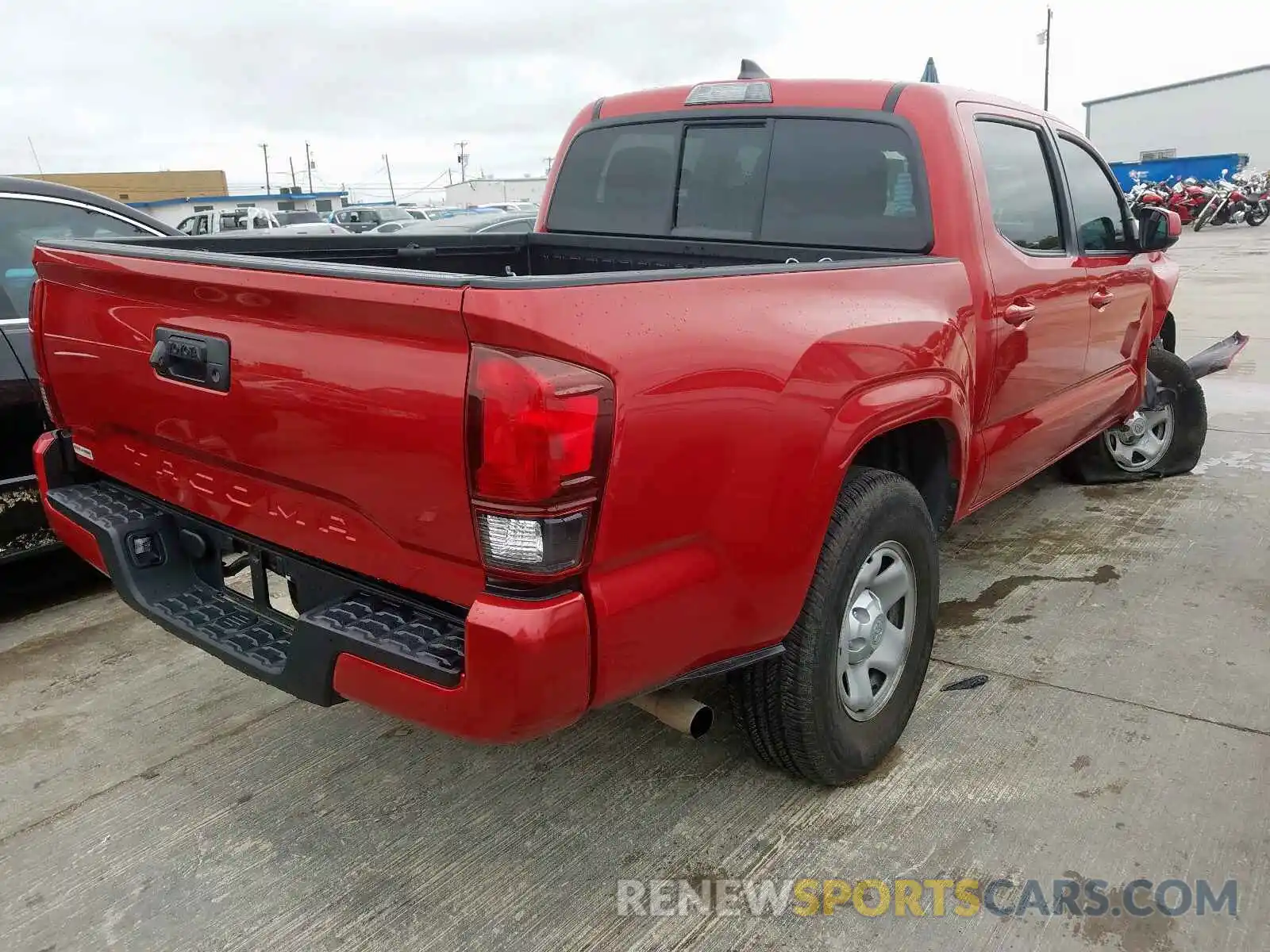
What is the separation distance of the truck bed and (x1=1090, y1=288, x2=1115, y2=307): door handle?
124 centimetres

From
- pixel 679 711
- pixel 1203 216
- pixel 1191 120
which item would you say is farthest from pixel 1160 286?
pixel 1191 120

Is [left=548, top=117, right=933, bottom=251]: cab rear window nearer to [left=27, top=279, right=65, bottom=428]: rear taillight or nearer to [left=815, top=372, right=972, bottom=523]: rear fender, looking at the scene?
[left=815, top=372, right=972, bottom=523]: rear fender

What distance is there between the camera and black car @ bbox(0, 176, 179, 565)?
3.72 m

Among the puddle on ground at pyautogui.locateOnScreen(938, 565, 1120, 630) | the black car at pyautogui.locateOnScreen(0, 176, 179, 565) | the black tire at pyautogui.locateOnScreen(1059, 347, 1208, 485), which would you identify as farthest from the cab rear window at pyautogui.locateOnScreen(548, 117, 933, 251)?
the black tire at pyautogui.locateOnScreen(1059, 347, 1208, 485)

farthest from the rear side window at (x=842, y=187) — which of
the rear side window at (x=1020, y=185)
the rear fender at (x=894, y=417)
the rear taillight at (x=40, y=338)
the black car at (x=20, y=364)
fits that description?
the black car at (x=20, y=364)

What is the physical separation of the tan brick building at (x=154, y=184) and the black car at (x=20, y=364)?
62484 mm

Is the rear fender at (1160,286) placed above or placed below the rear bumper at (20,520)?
above

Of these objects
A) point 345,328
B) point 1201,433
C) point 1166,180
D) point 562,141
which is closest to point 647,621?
point 345,328

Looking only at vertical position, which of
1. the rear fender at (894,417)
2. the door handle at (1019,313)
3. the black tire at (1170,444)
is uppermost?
the door handle at (1019,313)

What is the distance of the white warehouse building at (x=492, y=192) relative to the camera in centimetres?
7500

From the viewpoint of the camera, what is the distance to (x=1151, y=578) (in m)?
4.12

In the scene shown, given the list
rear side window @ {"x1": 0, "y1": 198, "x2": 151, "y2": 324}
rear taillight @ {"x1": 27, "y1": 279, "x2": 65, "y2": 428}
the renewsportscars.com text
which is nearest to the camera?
the renewsportscars.com text

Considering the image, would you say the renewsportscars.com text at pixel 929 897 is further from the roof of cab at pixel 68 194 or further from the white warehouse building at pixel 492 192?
the white warehouse building at pixel 492 192

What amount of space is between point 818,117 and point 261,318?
2.11 metres
